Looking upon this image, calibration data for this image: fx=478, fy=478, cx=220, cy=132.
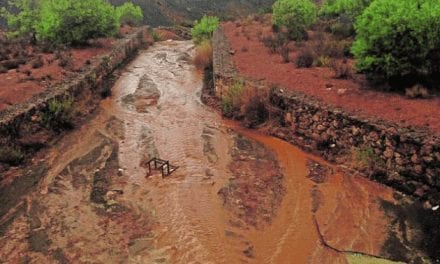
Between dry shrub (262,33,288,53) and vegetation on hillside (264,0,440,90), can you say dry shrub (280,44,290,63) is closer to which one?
dry shrub (262,33,288,53)

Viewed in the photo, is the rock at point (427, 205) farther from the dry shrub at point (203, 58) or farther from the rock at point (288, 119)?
the dry shrub at point (203, 58)

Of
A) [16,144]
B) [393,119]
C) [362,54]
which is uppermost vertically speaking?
[362,54]

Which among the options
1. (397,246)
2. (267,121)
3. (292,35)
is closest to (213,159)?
(267,121)

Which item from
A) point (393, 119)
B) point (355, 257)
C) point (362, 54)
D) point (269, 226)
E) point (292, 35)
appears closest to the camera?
point (355, 257)

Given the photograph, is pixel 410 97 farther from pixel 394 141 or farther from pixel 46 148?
pixel 46 148

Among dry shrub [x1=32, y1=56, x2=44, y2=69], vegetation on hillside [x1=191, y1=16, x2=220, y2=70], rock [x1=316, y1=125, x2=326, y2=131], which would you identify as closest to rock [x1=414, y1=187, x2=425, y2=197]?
rock [x1=316, y1=125, x2=326, y2=131]

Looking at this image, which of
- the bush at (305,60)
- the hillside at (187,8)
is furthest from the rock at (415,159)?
the hillside at (187,8)
